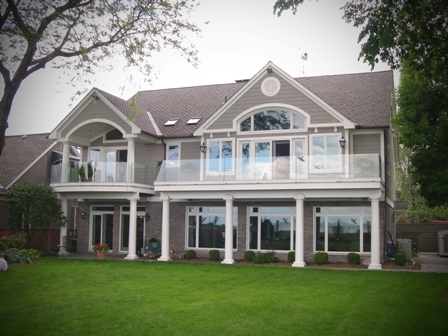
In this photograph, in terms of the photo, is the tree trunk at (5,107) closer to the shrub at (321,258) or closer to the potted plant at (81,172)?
the potted plant at (81,172)

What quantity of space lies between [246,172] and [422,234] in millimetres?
16160

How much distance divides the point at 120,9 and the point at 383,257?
14.3 metres

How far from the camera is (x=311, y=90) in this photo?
968 inches

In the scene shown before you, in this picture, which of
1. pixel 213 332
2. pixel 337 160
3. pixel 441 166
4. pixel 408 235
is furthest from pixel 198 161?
pixel 408 235

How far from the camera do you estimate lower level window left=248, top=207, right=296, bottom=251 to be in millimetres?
22188

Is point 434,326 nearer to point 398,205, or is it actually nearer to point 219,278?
point 219,278

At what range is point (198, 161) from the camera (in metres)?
22.2

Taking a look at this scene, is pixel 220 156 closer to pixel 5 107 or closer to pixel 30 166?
pixel 5 107

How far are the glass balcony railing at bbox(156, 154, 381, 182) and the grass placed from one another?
161 inches

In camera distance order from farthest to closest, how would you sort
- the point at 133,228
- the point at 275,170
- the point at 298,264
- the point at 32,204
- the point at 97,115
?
1. the point at 97,115
2. the point at 32,204
3. the point at 133,228
4. the point at 275,170
5. the point at 298,264

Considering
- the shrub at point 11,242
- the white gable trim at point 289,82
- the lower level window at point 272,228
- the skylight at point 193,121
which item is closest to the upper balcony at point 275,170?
the white gable trim at point 289,82

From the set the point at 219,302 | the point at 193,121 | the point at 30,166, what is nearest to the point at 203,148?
the point at 193,121

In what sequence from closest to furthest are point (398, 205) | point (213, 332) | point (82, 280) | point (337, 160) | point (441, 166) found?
point (213, 332), point (82, 280), point (337, 160), point (441, 166), point (398, 205)

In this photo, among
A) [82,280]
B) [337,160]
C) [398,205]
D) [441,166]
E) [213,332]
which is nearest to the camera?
[213,332]
